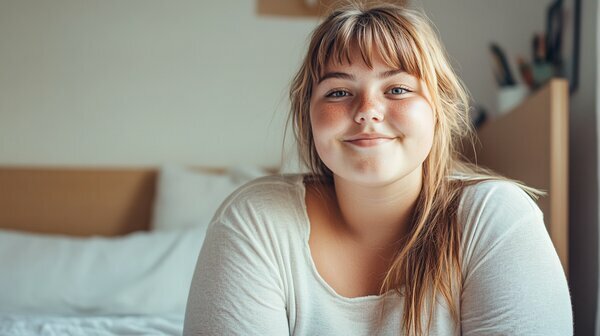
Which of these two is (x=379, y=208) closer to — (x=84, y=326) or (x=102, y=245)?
(x=84, y=326)

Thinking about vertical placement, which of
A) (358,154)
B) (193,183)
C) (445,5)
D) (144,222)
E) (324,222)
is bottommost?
(144,222)

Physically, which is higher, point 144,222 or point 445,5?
point 445,5

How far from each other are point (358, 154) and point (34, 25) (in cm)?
180

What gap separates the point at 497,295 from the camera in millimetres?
828

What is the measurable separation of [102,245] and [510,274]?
1300 millimetres

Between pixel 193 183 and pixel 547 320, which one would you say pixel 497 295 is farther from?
pixel 193 183

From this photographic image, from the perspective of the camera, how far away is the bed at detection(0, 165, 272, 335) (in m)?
1.56

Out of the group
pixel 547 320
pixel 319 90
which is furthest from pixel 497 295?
pixel 319 90

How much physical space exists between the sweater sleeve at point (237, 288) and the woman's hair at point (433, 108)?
0.58ft

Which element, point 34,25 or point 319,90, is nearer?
point 319,90

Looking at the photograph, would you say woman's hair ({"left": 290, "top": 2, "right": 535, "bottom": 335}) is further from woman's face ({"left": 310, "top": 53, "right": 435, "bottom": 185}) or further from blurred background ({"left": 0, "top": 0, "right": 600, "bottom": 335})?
blurred background ({"left": 0, "top": 0, "right": 600, "bottom": 335})

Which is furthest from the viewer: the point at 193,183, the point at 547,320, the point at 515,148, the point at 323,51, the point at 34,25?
the point at 34,25

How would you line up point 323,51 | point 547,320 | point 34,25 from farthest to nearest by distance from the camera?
point 34,25 → point 323,51 → point 547,320

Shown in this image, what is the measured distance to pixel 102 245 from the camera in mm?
1787
